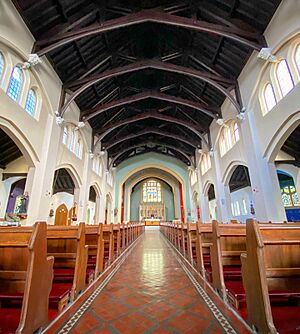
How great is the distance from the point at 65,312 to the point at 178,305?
1240mm

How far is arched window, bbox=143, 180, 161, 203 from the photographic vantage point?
25025 millimetres

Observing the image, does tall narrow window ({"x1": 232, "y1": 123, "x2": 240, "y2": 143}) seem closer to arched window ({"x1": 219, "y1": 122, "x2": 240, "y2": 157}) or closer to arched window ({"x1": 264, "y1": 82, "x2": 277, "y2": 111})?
arched window ({"x1": 219, "y1": 122, "x2": 240, "y2": 157})

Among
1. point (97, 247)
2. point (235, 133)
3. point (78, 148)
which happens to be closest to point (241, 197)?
point (235, 133)

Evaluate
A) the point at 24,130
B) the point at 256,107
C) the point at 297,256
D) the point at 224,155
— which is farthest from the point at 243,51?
the point at 24,130

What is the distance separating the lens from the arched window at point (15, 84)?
5.47 meters

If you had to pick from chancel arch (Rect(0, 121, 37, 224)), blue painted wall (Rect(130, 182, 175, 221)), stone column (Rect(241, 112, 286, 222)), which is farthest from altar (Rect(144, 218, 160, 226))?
stone column (Rect(241, 112, 286, 222))

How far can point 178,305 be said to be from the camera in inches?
86.2

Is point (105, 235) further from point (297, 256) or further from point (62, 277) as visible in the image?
point (297, 256)

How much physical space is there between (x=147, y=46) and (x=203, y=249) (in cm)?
967

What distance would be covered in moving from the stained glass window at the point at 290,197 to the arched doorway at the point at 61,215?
590 inches

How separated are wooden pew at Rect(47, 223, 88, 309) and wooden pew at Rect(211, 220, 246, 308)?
1753 mm

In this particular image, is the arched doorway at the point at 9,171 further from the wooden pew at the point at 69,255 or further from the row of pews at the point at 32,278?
the row of pews at the point at 32,278

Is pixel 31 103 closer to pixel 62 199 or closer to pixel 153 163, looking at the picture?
pixel 62 199

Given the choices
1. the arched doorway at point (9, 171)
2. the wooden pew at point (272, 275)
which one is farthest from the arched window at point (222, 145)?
the arched doorway at point (9, 171)
